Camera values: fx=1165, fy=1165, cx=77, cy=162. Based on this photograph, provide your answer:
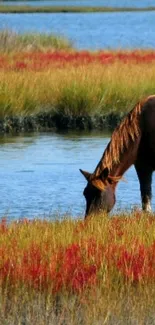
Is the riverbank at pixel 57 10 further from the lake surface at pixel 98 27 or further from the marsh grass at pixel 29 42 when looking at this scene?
the marsh grass at pixel 29 42

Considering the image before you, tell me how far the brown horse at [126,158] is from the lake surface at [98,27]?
26.8 metres

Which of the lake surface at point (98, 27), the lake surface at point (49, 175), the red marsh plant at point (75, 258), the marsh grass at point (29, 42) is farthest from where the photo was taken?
the lake surface at point (98, 27)

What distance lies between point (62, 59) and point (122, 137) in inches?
538

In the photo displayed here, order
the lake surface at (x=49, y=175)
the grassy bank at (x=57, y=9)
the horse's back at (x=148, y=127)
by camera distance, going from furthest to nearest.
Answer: the grassy bank at (x=57, y=9) < the lake surface at (x=49, y=175) < the horse's back at (x=148, y=127)

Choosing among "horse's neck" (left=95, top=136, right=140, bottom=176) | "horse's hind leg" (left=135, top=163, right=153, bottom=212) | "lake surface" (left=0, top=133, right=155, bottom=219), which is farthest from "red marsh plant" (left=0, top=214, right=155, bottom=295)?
"lake surface" (left=0, top=133, right=155, bottom=219)

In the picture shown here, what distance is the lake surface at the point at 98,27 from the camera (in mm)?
43125

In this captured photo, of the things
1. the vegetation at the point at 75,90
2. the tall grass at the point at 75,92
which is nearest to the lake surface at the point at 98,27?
the vegetation at the point at 75,90

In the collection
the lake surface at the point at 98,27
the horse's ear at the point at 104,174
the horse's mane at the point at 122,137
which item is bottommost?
the lake surface at the point at 98,27

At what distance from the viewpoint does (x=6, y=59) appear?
23891mm

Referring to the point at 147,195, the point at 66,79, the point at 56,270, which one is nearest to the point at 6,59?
the point at 66,79

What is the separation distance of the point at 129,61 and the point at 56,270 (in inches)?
601

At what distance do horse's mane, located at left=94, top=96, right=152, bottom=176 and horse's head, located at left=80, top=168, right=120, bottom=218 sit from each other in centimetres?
13

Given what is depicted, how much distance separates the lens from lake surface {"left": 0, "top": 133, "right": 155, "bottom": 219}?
12062mm

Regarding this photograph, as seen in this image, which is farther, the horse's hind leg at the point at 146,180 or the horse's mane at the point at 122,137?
the horse's hind leg at the point at 146,180
